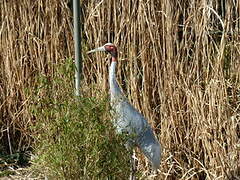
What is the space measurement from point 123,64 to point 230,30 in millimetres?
775

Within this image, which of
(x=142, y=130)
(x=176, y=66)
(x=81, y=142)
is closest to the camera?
(x=81, y=142)

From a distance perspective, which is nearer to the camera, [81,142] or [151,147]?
[81,142]

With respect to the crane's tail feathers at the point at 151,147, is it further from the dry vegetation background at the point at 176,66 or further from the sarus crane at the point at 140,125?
the dry vegetation background at the point at 176,66

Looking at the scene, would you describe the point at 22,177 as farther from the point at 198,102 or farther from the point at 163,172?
the point at 198,102

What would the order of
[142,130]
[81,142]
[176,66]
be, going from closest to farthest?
[81,142] → [142,130] → [176,66]

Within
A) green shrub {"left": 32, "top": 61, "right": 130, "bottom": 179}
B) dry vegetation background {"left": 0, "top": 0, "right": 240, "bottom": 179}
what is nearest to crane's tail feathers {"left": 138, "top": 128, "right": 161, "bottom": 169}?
dry vegetation background {"left": 0, "top": 0, "right": 240, "bottom": 179}

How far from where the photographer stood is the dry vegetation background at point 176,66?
3.63 metres

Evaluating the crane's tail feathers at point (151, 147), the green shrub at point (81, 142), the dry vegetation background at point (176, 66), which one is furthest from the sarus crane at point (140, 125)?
the green shrub at point (81, 142)

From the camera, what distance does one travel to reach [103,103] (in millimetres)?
2965

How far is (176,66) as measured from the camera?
3.76 meters

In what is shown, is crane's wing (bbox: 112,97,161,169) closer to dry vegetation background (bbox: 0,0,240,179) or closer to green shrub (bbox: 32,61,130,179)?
dry vegetation background (bbox: 0,0,240,179)

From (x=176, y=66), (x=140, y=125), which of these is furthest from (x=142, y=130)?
(x=176, y=66)

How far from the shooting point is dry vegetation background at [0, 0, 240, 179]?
3633mm

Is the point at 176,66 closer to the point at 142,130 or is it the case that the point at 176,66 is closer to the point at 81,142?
the point at 142,130
